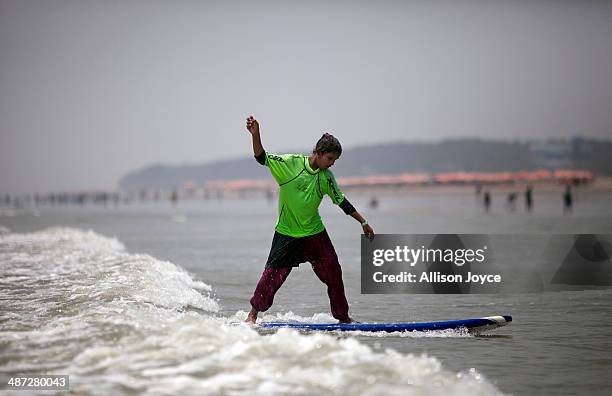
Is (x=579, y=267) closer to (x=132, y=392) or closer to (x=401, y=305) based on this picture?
(x=401, y=305)

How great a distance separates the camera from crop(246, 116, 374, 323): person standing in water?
25.7 feet

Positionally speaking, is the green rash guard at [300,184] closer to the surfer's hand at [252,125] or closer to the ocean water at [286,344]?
the surfer's hand at [252,125]

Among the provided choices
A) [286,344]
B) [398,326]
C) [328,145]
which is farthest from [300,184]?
[286,344]

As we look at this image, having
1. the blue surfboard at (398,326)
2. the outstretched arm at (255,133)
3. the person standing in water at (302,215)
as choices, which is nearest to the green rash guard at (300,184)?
the person standing in water at (302,215)

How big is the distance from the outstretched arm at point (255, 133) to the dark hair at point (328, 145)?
536 millimetres

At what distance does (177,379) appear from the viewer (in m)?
5.88

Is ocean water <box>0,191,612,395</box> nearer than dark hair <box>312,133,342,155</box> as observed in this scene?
Yes

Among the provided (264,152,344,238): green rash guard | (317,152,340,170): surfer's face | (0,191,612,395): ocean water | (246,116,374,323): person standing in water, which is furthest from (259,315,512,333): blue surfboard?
(317,152,340,170): surfer's face

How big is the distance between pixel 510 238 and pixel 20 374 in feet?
70.6

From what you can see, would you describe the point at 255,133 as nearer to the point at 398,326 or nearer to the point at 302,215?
the point at 302,215

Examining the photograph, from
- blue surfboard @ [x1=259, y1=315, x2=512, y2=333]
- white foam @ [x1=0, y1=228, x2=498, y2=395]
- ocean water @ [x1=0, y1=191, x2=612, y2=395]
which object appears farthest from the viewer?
blue surfboard @ [x1=259, y1=315, x2=512, y2=333]

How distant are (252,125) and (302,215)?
1.00 meters

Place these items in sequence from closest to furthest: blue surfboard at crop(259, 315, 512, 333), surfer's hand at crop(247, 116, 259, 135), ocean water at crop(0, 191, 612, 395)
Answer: ocean water at crop(0, 191, 612, 395) → surfer's hand at crop(247, 116, 259, 135) → blue surfboard at crop(259, 315, 512, 333)

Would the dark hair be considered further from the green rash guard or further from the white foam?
the white foam
